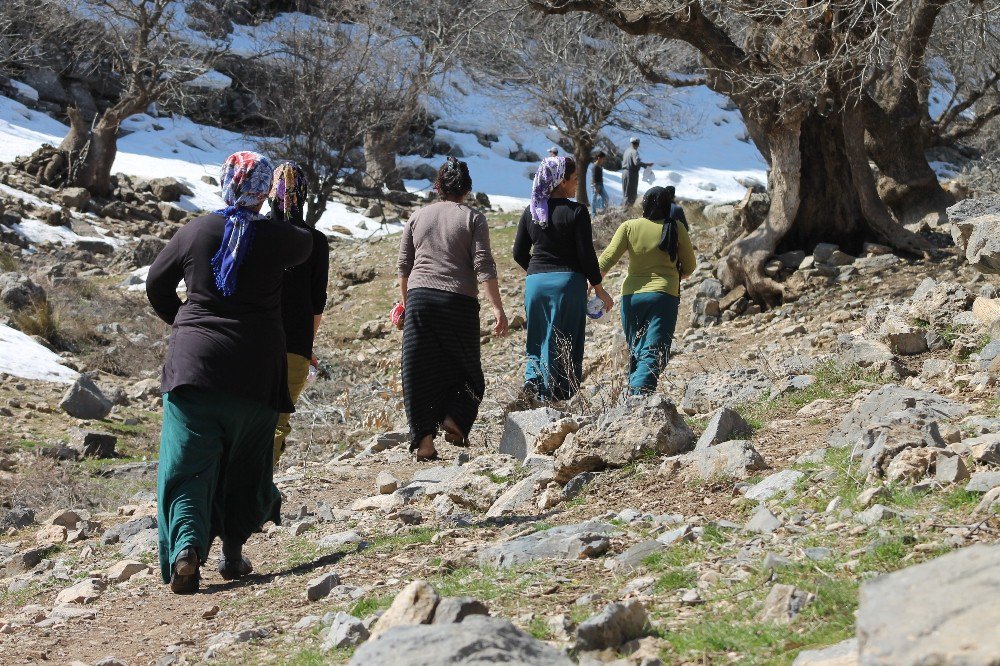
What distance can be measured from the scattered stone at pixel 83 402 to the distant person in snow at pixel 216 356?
206 inches

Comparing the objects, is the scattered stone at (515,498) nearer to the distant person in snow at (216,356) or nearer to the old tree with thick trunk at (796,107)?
the distant person in snow at (216,356)

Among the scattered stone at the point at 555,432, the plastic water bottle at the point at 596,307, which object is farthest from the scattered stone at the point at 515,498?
the plastic water bottle at the point at 596,307

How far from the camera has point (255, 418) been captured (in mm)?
4285

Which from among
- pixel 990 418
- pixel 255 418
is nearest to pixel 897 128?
pixel 990 418

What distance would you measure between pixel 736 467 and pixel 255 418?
180 centimetres

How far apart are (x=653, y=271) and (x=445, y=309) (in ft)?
4.36

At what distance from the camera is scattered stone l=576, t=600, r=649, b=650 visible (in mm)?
2658

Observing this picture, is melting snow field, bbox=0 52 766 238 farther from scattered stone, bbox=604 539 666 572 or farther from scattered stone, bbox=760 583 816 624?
scattered stone, bbox=760 583 816 624

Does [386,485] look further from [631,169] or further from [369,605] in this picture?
[631,169]

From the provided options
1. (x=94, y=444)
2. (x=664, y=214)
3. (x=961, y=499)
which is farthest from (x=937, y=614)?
(x=94, y=444)

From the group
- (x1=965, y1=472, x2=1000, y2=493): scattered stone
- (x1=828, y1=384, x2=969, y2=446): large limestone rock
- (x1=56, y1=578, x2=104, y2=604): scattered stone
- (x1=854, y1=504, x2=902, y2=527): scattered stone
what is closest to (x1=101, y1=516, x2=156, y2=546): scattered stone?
(x1=56, y1=578, x2=104, y2=604): scattered stone

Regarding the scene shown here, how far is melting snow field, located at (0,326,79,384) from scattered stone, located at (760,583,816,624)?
8504 mm

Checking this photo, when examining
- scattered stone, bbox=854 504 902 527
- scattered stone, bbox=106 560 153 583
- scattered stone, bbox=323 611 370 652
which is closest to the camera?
scattered stone, bbox=323 611 370 652

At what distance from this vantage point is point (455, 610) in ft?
8.39
